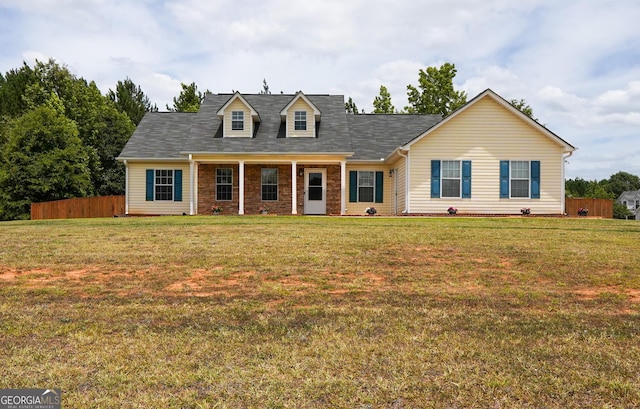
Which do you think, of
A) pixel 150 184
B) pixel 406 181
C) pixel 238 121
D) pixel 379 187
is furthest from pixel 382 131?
pixel 150 184

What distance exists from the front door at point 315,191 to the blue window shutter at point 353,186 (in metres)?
1.21

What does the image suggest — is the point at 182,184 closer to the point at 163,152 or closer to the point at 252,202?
the point at 163,152

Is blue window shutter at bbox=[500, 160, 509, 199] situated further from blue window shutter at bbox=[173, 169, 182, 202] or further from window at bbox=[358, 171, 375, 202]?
blue window shutter at bbox=[173, 169, 182, 202]

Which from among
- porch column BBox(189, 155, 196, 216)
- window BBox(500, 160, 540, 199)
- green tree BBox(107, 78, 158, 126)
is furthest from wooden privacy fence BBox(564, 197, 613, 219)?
green tree BBox(107, 78, 158, 126)

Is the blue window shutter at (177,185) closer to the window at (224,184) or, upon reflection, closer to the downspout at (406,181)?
the window at (224,184)

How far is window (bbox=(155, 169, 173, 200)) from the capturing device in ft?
80.0

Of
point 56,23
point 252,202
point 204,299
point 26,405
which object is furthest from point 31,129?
point 26,405

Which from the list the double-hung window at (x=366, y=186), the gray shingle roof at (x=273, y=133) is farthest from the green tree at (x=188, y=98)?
the double-hung window at (x=366, y=186)

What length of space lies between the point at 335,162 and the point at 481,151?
254 inches

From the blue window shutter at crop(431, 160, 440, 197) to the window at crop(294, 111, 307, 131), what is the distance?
21.9 feet

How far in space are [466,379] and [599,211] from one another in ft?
81.3

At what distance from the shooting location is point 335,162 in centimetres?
2289

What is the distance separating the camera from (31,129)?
27906 mm

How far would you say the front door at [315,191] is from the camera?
78.1 ft
